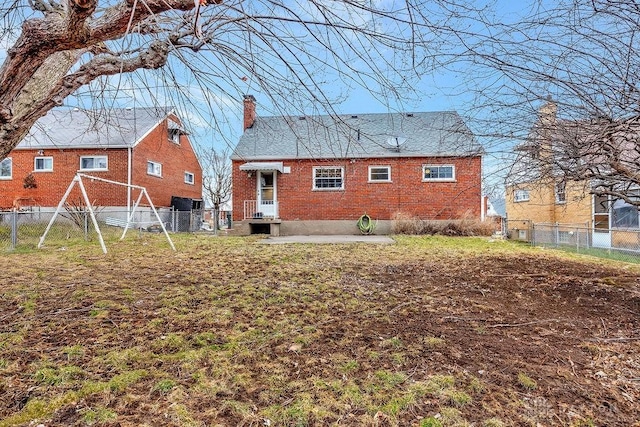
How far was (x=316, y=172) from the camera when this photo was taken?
1569cm

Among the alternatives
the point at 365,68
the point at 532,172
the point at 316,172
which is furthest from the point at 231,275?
the point at 316,172

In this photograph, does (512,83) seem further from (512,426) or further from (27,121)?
(27,121)

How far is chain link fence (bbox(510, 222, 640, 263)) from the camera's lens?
9.36m

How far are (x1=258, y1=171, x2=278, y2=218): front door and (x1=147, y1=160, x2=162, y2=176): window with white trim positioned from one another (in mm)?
6441

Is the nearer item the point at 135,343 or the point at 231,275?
the point at 135,343

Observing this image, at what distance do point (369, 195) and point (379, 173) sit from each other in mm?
1091

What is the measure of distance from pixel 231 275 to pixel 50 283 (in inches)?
98.9

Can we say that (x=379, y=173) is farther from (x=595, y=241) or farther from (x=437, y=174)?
(x=595, y=241)

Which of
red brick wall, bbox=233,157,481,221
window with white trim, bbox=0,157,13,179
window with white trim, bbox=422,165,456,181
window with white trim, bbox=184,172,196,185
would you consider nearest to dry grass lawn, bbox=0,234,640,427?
red brick wall, bbox=233,157,481,221

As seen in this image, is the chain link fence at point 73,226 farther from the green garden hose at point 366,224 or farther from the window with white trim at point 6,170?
the green garden hose at point 366,224

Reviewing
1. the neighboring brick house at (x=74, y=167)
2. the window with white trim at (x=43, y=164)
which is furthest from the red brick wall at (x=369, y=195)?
the window with white trim at (x=43, y=164)

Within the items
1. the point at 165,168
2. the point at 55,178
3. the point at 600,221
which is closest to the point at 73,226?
the point at 55,178

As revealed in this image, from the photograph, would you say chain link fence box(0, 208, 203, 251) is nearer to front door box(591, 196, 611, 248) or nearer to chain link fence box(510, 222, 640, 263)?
chain link fence box(510, 222, 640, 263)

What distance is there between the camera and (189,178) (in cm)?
2295
